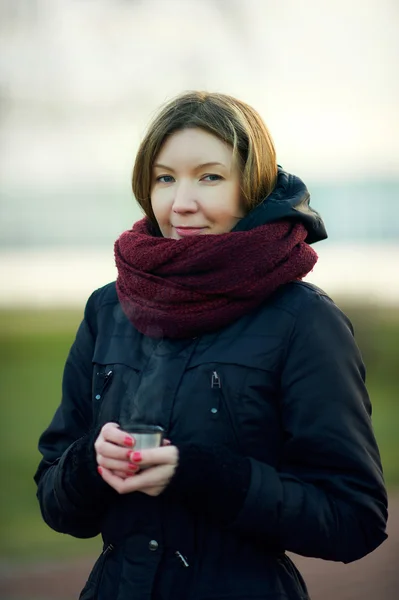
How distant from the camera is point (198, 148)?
183 centimetres

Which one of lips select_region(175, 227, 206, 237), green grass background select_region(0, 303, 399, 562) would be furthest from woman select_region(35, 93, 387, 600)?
green grass background select_region(0, 303, 399, 562)

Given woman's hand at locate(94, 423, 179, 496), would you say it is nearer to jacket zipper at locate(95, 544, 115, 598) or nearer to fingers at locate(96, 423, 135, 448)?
fingers at locate(96, 423, 135, 448)

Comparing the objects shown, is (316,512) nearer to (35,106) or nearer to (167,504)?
(167,504)

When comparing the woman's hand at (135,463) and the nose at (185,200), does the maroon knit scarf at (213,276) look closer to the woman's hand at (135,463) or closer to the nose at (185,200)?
the nose at (185,200)

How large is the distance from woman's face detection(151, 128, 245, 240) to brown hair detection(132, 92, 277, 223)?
0.8 inches

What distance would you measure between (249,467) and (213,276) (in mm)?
393

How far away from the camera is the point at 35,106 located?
20.4 ft

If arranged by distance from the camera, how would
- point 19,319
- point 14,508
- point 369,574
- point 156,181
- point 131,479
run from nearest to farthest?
1. point 131,479
2. point 156,181
3. point 369,574
4. point 14,508
5. point 19,319

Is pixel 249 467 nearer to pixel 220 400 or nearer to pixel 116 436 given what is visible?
pixel 220 400

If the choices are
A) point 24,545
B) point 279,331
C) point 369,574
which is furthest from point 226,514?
point 24,545

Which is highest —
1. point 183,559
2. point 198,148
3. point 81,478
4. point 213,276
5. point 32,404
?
point 198,148

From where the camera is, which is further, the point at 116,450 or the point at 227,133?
the point at 227,133

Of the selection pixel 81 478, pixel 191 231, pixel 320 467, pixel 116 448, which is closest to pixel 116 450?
pixel 116 448

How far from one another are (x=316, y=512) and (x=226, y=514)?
0.17m
